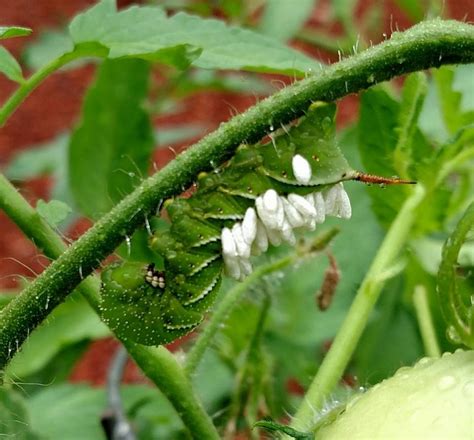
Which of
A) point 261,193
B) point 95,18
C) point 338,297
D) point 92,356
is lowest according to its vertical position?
point 92,356

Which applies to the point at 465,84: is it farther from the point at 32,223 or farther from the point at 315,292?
the point at 32,223

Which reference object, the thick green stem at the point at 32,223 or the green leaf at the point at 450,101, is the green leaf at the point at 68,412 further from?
the green leaf at the point at 450,101

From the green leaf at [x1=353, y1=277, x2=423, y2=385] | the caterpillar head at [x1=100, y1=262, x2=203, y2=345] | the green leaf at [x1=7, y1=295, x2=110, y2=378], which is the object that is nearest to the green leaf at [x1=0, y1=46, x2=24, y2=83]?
the caterpillar head at [x1=100, y1=262, x2=203, y2=345]

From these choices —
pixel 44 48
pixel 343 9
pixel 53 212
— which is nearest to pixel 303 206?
pixel 53 212

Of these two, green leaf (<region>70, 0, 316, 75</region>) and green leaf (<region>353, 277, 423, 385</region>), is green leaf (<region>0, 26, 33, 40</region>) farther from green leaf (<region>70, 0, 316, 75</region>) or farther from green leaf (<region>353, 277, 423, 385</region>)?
green leaf (<region>353, 277, 423, 385</region>)

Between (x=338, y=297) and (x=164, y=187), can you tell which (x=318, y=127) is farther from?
(x=338, y=297)

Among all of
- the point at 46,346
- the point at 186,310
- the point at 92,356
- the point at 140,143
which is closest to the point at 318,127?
the point at 186,310

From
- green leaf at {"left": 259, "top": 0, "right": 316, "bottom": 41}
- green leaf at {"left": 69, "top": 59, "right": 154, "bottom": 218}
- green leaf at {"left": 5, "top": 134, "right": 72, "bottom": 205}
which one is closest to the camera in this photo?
green leaf at {"left": 69, "top": 59, "right": 154, "bottom": 218}

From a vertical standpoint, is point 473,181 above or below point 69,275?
below
